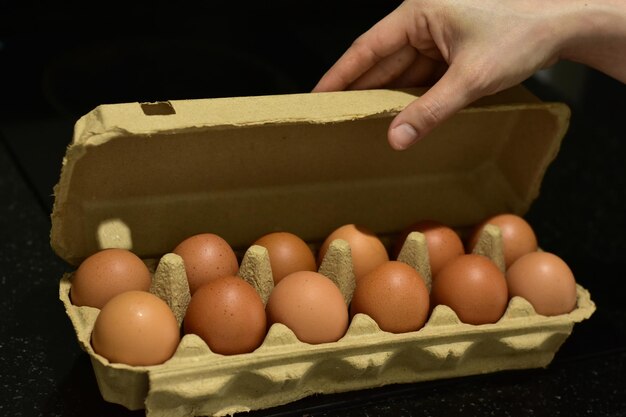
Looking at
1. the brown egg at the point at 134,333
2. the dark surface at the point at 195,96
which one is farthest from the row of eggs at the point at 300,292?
the dark surface at the point at 195,96

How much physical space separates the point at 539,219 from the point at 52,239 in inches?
36.1

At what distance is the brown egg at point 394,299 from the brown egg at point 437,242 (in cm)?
13

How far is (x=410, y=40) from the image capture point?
127 cm

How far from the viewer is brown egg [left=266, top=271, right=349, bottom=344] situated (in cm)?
107

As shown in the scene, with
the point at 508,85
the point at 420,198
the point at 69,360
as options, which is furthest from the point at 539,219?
the point at 69,360

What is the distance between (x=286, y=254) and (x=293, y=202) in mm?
147

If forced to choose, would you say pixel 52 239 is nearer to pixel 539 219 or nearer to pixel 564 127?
pixel 564 127

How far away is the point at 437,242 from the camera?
1.26 metres

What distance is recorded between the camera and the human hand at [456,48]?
1.15m

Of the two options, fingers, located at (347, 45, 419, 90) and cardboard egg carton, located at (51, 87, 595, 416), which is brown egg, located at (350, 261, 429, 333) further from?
fingers, located at (347, 45, 419, 90)

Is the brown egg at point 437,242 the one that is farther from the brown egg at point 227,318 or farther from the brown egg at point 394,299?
the brown egg at point 227,318

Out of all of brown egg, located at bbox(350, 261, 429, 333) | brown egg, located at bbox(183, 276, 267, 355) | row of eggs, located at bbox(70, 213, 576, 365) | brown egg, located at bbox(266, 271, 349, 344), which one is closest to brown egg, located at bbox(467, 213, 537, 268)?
row of eggs, located at bbox(70, 213, 576, 365)

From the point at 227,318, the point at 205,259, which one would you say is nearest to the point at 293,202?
the point at 205,259

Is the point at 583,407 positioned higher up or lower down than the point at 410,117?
lower down
